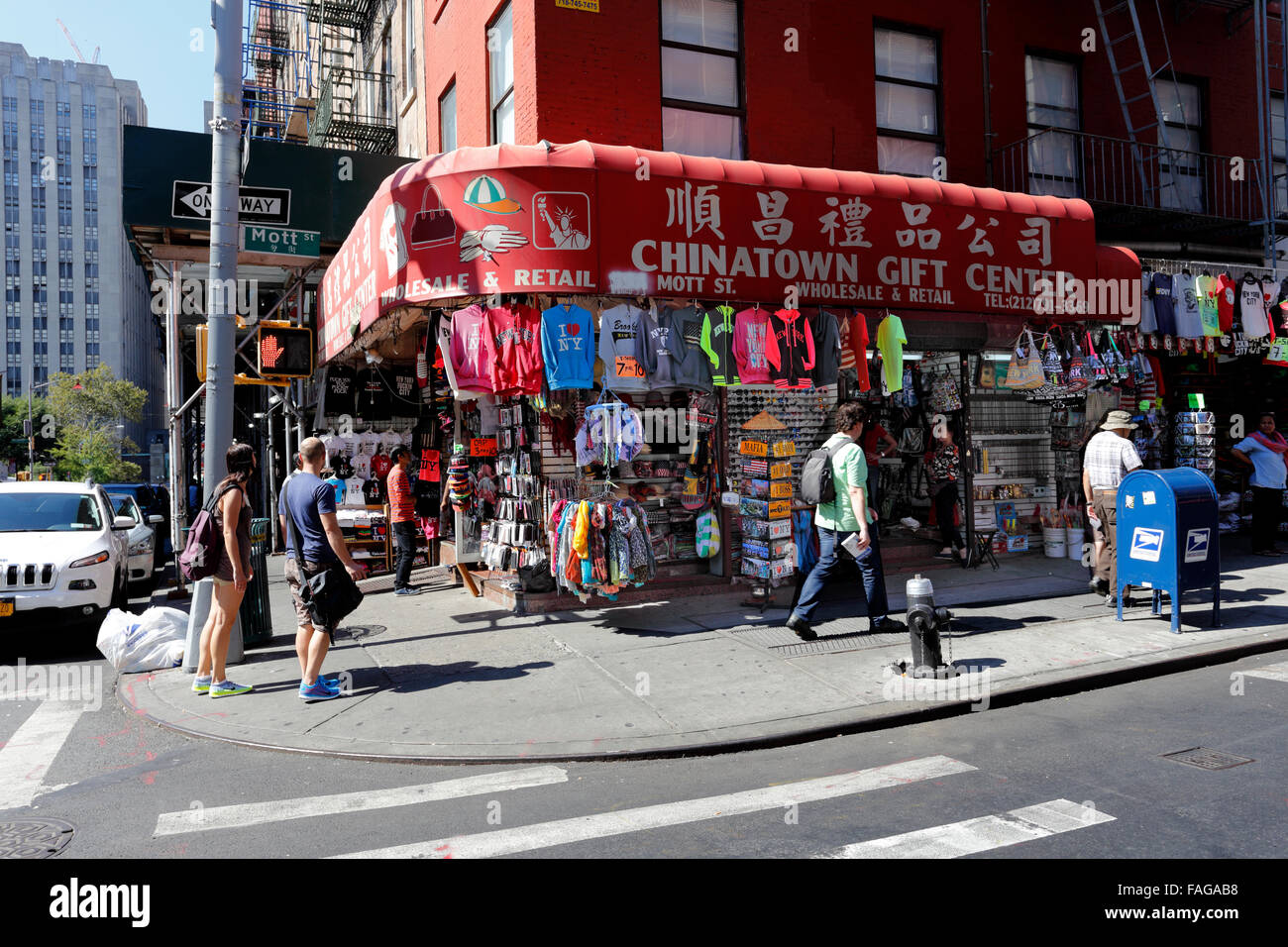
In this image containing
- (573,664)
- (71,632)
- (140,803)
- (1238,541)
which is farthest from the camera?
(1238,541)

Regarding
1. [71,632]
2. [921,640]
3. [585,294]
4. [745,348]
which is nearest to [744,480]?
[745,348]

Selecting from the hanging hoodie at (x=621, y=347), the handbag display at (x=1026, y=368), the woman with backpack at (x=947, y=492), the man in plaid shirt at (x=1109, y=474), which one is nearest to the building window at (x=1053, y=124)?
the handbag display at (x=1026, y=368)

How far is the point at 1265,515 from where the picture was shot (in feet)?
39.7

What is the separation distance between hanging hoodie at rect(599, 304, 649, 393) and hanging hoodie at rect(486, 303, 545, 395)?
2.23 ft

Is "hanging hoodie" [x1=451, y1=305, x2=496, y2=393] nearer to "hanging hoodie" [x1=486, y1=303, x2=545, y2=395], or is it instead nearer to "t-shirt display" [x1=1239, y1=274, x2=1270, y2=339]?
"hanging hoodie" [x1=486, y1=303, x2=545, y2=395]

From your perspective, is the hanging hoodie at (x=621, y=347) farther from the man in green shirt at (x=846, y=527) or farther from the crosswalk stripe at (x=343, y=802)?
the crosswalk stripe at (x=343, y=802)

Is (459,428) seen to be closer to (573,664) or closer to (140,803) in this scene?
(573,664)

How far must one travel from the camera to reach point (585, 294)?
8.80 meters

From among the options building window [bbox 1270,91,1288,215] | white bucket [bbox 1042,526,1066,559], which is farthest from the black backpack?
building window [bbox 1270,91,1288,215]

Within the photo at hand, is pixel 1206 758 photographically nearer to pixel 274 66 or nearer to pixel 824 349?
pixel 824 349

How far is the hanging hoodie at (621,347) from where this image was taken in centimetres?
875

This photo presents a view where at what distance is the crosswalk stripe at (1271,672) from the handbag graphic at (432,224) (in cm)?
773

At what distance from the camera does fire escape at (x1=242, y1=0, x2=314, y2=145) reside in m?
25.8

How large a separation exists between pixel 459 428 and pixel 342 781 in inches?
279
